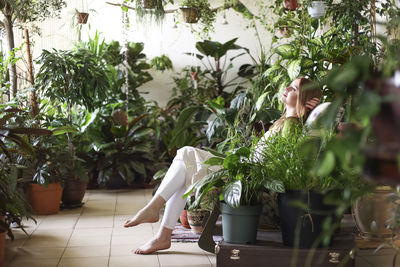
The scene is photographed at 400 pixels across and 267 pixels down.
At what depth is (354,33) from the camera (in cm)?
433

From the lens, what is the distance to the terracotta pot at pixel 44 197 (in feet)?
15.4

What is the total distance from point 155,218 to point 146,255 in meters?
0.25

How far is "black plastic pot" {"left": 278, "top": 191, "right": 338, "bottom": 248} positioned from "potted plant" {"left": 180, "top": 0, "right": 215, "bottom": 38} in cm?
379

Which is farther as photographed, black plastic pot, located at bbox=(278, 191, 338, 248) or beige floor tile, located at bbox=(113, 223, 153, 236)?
A: beige floor tile, located at bbox=(113, 223, 153, 236)

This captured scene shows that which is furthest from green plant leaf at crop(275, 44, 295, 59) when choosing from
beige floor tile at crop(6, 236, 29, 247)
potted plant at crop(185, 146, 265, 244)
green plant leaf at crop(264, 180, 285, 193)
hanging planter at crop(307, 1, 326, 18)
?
beige floor tile at crop(6, 236, 29, 247)

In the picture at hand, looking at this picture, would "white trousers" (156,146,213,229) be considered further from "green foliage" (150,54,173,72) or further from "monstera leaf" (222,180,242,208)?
"green foliage" (150,54,173,72)

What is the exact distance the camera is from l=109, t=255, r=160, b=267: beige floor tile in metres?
3.24

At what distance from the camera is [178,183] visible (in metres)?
3.46

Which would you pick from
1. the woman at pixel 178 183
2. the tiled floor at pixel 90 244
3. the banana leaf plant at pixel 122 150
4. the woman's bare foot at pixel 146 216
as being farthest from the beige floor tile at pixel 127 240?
the banana leaf plant at pixel 122 150

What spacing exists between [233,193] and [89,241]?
147 cm

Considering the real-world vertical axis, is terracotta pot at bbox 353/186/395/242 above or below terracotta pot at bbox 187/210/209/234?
above

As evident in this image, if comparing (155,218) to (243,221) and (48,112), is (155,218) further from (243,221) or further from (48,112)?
(48,112)

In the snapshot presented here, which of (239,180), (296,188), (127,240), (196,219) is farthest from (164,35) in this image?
(296,188)

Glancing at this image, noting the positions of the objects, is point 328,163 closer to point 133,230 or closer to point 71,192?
point 133,230
